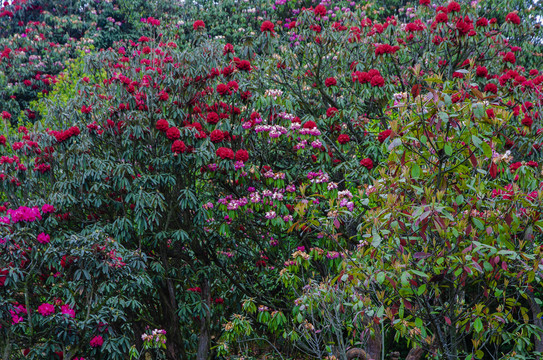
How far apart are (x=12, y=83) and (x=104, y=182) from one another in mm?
8857

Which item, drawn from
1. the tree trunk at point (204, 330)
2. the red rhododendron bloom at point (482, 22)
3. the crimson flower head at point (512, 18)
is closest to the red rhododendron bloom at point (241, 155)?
the tree trunk at point (204, 330)

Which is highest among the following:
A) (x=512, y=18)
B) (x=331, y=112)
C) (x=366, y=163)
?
(x=512, y=18)

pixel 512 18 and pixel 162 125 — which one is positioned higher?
pixel 512 18

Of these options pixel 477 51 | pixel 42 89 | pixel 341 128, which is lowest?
pixel 42 89

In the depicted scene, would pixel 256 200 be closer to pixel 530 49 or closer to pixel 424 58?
pixel 424 58

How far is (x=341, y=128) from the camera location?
5.41m

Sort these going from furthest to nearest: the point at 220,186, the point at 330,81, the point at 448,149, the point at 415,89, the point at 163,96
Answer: the point at 220,186 < the point at 330,81 < the point at 163,96 < the point at 415,89 < the point at 448,149

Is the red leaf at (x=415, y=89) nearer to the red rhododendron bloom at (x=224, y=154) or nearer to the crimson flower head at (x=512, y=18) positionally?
the red rhododendron bloom at (x=224, y=154)

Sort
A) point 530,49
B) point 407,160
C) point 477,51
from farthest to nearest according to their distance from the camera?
point 530,49, point 477,51, point 407,160

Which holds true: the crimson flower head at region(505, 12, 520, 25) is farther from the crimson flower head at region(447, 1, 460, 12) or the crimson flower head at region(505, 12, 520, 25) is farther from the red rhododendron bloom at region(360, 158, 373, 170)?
the red rhododendron bloom at region(360, 158, 373, 170)

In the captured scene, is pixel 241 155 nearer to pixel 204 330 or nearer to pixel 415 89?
pixel 415 89

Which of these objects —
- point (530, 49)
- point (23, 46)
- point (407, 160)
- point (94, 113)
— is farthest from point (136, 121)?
point (23, 46)

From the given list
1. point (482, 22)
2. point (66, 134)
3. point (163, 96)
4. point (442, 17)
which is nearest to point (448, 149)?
point (442, 17)

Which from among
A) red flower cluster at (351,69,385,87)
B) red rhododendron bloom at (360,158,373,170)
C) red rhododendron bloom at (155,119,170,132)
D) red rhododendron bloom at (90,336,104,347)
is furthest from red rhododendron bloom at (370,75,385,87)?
red rhododendron bloom at (90,336,104,347)
